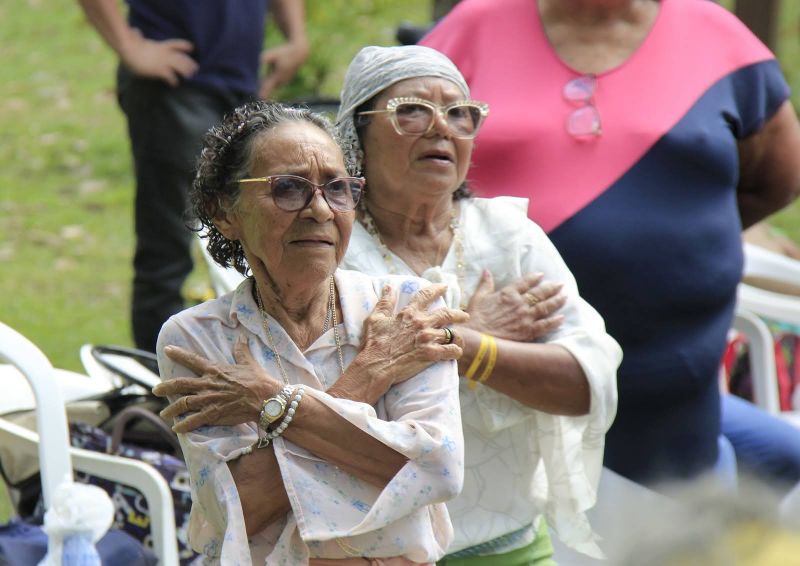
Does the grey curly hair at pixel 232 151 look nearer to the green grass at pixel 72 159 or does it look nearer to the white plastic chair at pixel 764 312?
the white plastic chair at pixel 764 312

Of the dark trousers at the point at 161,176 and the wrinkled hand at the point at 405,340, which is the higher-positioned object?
the wrinkled hand at the point at 405,340

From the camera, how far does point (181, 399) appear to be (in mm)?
1923

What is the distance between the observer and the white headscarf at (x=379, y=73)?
95.5 inches

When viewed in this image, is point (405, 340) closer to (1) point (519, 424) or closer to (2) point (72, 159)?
(1) point (519, 424)

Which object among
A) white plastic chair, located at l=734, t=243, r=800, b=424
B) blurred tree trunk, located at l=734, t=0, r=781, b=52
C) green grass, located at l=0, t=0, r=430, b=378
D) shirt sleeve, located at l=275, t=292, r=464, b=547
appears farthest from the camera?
blurred tree trunk, located at l=734, t=0, r=781, b=52

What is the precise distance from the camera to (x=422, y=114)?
95.4 inches

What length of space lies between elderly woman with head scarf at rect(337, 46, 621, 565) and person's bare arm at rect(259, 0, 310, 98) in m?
2.79

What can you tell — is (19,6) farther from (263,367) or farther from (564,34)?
(263,367)

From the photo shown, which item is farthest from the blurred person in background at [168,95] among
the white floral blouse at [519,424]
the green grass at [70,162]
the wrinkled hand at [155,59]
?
the white floral blouse at [519,424]

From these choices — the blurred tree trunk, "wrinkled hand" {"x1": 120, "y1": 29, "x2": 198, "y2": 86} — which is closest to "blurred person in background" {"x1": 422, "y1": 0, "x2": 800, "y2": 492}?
"wrinkled hand" {"x1": 120, "y1": 29, "x2": 198, "y2": 86}

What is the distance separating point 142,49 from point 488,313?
2458mm

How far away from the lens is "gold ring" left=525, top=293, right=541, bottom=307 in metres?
2.45

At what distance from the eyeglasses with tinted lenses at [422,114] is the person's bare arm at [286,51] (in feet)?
9.43

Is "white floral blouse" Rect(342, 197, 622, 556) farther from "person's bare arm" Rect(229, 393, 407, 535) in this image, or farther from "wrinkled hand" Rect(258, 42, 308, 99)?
"wrinkled hand" Rect(258, 42, 308, 99)
